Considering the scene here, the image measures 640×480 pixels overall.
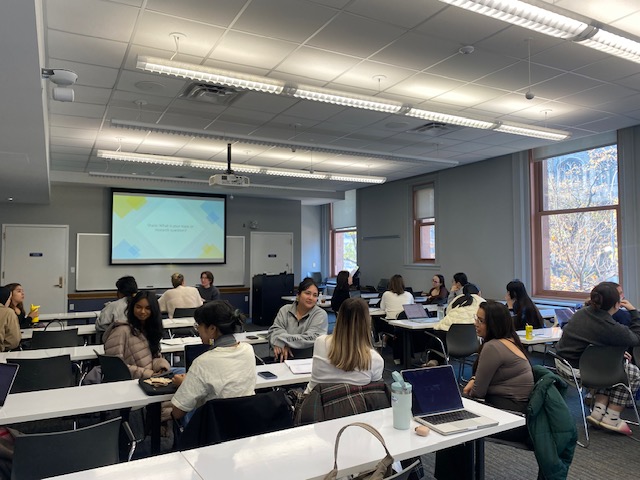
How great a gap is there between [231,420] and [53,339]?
2.92 meters

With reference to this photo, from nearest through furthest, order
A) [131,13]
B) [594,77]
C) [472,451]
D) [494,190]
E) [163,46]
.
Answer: [472,451], [131,13], [163,46], [594,77], [494,190]

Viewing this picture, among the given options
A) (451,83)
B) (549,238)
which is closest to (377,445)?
(451,83)

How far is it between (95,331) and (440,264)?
6.45 metres

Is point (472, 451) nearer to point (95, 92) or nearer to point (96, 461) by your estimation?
point (96, 461)

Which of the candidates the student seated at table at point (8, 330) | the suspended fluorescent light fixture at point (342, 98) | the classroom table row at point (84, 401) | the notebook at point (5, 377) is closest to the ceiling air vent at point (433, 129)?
the suspended fluorescent light fixture at point (342, 98)

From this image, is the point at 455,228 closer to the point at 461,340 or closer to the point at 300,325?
the point at 461,340

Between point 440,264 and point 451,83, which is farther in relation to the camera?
point 440,264

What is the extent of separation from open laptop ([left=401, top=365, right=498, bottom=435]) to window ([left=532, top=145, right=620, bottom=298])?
5415 mm

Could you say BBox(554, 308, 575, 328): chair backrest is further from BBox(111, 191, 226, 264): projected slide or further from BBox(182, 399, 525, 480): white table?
BBox(111, 191, 226, 264): projected slide

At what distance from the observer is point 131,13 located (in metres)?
3.35

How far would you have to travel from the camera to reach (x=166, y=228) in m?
10.5

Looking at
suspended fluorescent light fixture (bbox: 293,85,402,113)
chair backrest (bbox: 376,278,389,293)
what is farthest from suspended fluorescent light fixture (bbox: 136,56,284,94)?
chair backrest (bbox: 376,278,389,293)

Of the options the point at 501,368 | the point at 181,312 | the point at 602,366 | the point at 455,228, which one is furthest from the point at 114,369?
the point at 455,228

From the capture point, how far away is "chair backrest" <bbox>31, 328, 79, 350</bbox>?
4293mm
